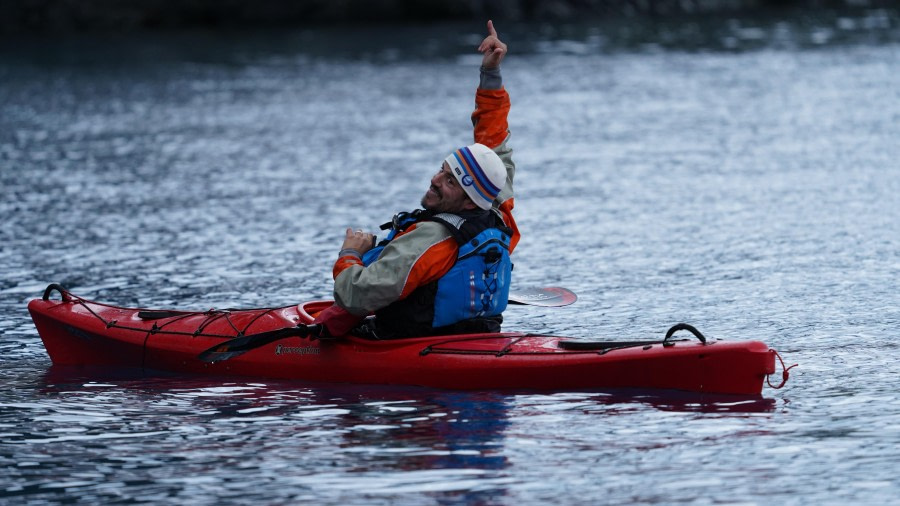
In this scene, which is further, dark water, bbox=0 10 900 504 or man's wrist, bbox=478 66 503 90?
man's wrist, bbox=478 66 503 90

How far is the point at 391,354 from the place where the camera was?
271 inches

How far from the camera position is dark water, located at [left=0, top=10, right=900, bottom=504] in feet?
18.6

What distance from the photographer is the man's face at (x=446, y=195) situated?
21.8ft

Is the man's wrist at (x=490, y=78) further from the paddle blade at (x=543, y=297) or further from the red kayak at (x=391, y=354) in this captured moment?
the red kayak at (x=391, y=354)

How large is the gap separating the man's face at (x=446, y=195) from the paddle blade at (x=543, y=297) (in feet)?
2.64

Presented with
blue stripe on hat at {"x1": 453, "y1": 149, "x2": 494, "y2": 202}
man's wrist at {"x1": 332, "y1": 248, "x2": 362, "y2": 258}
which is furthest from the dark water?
blue stripe on hat at {"x1": 453, "y1": 149, "x2": 494, "y2": 202}

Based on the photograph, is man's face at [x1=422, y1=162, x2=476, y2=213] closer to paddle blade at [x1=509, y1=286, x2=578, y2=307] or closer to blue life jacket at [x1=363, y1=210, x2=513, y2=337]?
blue life jacket at [x1=363, y1=210, x2=513, y2=337]

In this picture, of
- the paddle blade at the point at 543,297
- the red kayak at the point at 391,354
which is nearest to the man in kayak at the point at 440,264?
the red kayak at the point at 391,354

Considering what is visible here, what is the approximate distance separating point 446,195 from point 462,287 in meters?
0.44

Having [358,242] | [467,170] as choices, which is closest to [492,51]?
[467,170]

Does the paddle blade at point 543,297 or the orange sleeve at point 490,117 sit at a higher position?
the orange sleeve at point 490,117

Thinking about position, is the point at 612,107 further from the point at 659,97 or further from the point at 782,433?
the point at 782,433

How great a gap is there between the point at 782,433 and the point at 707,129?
12.6 m

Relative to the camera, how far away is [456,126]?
1908 centimetres
